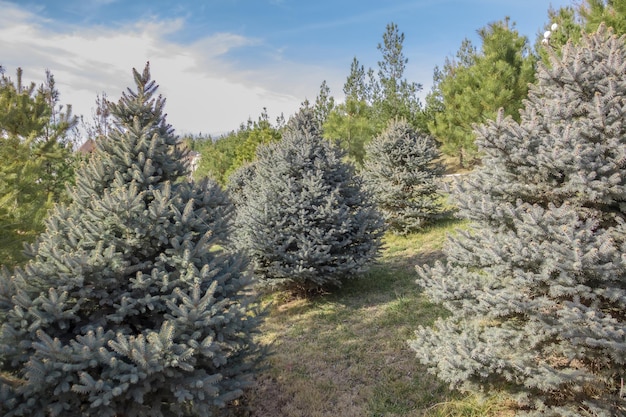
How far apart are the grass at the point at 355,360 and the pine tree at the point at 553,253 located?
2.34 feet

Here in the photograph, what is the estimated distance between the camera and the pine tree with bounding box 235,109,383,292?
770 cm

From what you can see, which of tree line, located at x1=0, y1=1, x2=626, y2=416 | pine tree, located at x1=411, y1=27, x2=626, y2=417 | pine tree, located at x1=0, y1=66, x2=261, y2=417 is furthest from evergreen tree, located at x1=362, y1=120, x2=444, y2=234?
pine tree, located at x1=0, y1=66, x2=261, y2=417

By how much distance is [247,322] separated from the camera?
386 centimetres

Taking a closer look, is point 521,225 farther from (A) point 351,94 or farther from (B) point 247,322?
(A) point 351,94

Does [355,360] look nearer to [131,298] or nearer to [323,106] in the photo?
[131,298]

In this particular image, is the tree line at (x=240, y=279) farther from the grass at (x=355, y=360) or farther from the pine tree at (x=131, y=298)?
the grass at (x=355, y=360)

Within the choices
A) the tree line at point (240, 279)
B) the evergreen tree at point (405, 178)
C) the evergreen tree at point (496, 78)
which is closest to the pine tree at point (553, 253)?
the tree line at point (240, 279)

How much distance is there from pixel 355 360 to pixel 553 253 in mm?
→ 3322

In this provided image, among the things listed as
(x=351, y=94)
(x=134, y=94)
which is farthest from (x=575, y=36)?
(x=351, y=94)

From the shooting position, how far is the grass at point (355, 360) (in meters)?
4.41

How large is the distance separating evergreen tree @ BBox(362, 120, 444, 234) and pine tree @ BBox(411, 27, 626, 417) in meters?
8.90

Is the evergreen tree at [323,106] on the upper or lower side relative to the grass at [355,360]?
upper

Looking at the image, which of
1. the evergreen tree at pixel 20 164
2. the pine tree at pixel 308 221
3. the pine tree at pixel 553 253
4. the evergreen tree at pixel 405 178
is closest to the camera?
the pine tree at pixel 553 253

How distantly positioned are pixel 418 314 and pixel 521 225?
375 centimetres
